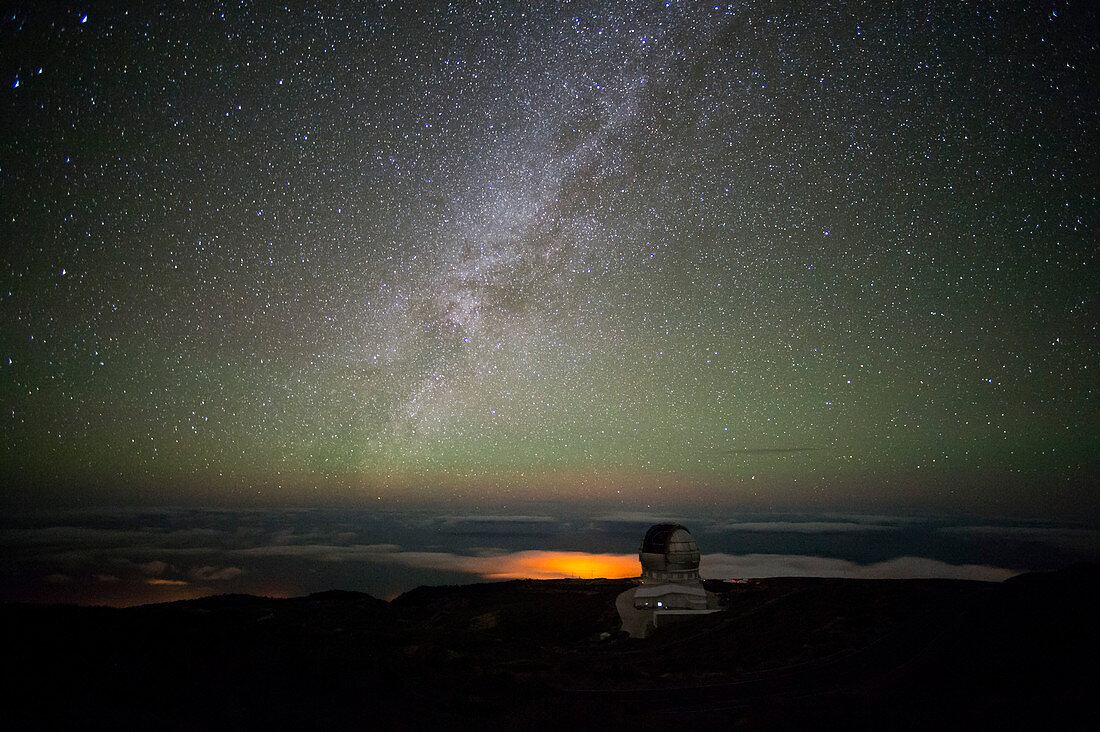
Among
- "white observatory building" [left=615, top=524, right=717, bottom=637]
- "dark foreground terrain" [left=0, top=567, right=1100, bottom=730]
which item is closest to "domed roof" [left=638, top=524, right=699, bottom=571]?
"white observatory building" [left=615, top=524, right=717, bottom=637]

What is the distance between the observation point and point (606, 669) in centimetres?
2503

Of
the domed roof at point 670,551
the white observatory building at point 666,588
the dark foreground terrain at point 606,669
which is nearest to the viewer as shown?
the dark foreground terrain at point 606,669

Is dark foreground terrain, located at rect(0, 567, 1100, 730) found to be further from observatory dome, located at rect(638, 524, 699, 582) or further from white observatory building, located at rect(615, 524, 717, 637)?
observatory dome, located at rect(638, 524, 699, 582)

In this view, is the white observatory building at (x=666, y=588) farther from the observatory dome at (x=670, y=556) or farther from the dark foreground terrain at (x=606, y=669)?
the dark foreground terrain at (x=606, y=669)

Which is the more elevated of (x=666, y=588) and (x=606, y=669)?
(x=666, y=588)

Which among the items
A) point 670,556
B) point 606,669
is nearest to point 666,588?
point 670,556

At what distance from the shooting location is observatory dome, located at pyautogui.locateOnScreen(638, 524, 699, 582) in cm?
3422

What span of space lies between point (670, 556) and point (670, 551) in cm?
27

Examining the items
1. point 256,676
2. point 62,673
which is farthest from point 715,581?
point 62,673

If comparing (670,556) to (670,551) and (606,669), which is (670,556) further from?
(606,669)

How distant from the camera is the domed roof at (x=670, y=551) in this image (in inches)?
1347

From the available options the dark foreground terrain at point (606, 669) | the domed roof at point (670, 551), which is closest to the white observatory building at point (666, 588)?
the domed roof at point (670, 551)

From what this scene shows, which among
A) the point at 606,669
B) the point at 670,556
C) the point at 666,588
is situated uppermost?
the point at 670,556

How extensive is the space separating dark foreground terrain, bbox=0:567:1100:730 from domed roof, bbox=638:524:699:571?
3.10m
